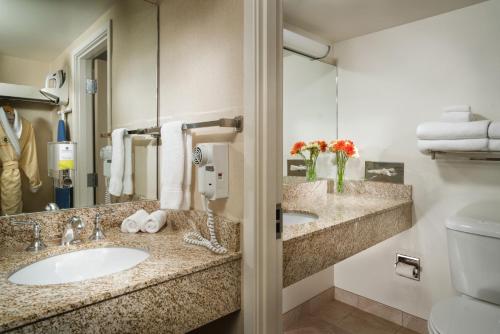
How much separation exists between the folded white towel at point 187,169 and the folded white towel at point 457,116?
1.55 meters

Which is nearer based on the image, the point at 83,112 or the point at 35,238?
the point at 35,238

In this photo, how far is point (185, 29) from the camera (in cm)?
132

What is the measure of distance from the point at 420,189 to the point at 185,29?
1.78 meters

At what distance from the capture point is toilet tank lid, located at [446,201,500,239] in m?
1.57

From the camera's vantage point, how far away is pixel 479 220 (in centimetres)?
163

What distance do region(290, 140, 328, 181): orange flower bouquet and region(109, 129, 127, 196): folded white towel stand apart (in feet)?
3.84

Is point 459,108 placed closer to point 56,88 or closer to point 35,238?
point 56,88

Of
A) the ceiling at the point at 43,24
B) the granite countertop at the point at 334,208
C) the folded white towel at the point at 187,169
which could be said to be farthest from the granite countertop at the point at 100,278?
the ceiling at the point at 43,24

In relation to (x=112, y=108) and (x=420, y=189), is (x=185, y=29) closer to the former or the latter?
(x=112, y=108)

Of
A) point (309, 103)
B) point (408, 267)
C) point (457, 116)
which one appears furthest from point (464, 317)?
point (309, 103)

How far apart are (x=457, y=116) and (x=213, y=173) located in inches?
61.4

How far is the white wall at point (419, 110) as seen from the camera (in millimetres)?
1849

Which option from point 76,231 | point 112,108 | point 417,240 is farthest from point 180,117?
point 417,240

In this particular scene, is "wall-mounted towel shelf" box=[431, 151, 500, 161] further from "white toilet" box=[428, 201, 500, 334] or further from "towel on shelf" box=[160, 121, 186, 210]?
"towel on shelf" box=[160, 121, 186, 210]
